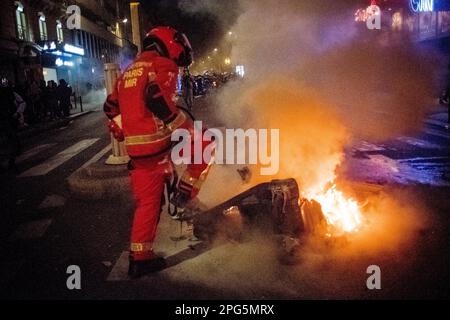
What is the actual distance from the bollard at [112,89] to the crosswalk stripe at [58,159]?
8.84ft

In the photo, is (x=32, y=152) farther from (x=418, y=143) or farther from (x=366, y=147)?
(x=418, y=143)

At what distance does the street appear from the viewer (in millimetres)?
3396

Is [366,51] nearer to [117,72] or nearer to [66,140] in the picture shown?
[66,140]

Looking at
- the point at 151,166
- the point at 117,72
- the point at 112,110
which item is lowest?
the point at 151,166

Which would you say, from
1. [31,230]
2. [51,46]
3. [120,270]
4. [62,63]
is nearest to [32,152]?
[31,230]

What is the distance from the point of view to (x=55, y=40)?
2723cm

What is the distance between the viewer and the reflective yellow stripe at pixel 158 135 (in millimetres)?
3607

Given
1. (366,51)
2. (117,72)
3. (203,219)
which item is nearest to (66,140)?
(117,72)

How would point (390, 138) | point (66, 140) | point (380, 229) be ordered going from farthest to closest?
point (66, 140) → point (390, 138) → point (380, 229)

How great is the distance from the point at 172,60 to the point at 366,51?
18.3 metres

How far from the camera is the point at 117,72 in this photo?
623cm

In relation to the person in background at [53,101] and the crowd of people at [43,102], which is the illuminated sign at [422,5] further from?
the person in background at [53,101]

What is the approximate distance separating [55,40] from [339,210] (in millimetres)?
26899

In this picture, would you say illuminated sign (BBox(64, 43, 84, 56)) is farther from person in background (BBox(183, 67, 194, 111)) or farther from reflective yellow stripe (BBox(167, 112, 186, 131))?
reflective yellow stripe (BBox(167, 112, 186, 131))
